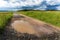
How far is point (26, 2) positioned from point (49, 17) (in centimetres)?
63

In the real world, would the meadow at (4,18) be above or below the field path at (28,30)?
above

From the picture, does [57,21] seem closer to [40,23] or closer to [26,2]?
[40,23]

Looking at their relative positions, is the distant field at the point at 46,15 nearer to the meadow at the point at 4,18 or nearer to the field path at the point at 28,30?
the field path at the point at 28,30

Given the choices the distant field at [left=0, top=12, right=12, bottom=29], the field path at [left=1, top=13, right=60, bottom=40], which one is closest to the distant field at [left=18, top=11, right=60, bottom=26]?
the field path at [left=1, top=13, right=60, bottom=40]

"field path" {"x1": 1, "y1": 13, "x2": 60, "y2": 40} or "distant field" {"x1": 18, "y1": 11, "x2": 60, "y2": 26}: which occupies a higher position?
"distant field" {"x1": 18, "y1": 11, "x2": 60, "y2": 26}

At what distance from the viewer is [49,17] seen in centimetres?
354

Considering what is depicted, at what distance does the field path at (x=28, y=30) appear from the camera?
11.3 feet

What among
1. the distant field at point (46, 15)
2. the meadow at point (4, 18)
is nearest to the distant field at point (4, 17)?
the meadow at point (4, 18)

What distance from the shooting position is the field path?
3.43m

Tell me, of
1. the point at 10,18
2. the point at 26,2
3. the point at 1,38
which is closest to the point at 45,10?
the point at 26,2

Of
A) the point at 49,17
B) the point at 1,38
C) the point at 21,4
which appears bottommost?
the point at 1,38

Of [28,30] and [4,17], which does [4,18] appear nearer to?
[4,17]

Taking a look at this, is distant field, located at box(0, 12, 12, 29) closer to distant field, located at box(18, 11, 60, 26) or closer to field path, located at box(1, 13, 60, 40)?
field path, located at box(1, 13, 60, 40)

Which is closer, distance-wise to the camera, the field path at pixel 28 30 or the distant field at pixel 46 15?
the field path at pixel 28 30
